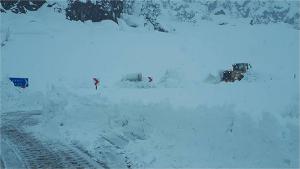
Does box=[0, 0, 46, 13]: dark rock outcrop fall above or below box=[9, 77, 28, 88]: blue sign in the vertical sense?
above

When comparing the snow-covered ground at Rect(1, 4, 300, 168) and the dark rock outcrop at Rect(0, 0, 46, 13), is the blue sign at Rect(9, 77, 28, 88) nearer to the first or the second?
the snow-covered ground at Rect(1, 4, 300, 168)

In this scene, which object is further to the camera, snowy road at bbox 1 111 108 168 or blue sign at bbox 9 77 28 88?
blue sign at bbox 9 77 28 88

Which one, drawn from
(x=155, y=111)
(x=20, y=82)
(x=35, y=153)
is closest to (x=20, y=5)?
(x=20, y=82)

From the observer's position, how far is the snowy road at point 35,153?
32.6 ft

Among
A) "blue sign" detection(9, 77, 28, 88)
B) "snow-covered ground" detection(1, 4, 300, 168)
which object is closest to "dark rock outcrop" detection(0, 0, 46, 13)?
"snow-covered ground" detection(1, 4, 300, 168)

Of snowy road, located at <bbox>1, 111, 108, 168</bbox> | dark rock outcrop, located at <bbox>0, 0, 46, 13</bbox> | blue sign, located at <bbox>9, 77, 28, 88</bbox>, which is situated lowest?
blue sign, located at <bbox>9, 77, 28, 88</bbox>

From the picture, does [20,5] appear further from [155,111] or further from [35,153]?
[35,153]

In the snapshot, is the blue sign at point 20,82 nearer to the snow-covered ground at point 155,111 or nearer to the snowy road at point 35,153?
the snow-covered ground at point 155,111

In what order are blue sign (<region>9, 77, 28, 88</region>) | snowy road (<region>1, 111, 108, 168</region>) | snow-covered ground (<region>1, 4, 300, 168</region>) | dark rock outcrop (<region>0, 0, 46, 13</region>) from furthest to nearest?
dark rock outcrop (<region>0, 0, 46, 13</region>) < blue sign (<region>9, 77, 28, 88</region>) < snowy road (<region>1, 111, 108, 168</region>) < snow-covered ground (<region>1, 4, 300, 168</region>)

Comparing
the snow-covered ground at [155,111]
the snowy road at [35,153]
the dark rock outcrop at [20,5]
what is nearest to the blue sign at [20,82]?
the snow-covered ground at [155,111]

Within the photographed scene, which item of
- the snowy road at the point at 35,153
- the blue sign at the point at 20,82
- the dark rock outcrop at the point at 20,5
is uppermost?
the dark rock outcrop at the point at 20,5

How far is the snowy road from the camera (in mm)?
9930

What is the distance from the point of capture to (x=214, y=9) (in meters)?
91.2

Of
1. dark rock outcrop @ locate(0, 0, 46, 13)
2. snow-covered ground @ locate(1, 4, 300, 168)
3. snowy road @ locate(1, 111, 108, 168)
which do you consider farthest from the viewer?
dark rock outcrop @ locate(0, 0, 46, 13)
